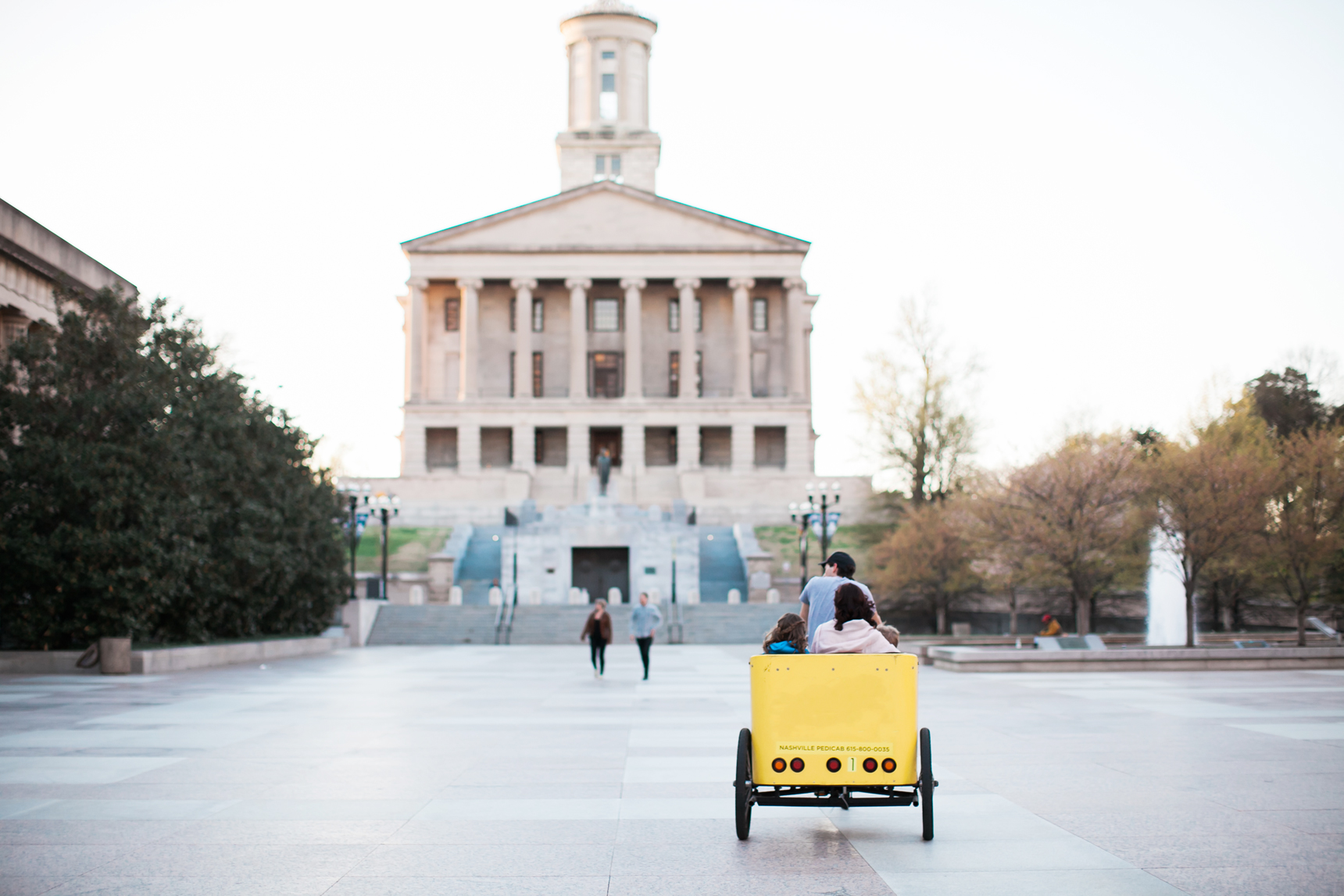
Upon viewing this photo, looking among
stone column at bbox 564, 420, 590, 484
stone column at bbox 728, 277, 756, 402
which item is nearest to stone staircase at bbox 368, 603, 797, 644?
stone column at bbox 564, 420, 590, 484

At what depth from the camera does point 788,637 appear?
859 centimetres

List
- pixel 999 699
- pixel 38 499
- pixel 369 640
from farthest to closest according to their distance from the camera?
1. pixel 369 640
2. pixel 38 499
3. pixel 999 699

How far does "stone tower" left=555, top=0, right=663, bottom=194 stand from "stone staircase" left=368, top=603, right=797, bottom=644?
5111 cm

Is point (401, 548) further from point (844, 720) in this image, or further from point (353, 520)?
point (844, 720)

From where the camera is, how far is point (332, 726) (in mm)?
15641

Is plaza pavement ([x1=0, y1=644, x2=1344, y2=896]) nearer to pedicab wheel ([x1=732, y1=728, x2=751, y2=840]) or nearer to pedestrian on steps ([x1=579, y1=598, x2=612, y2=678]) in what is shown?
pedicab wheel ([x1=732, y1=728, x2=751, y2=840])

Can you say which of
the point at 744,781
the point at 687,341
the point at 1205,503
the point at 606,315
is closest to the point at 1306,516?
the point at 1205,503

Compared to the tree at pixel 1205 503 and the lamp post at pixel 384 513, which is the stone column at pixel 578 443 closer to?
the lamp post at pixel 384 513

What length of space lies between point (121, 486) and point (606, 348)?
57.5m

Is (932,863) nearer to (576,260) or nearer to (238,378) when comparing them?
(238,378)

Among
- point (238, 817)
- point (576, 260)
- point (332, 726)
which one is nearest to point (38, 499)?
point (332, 726)

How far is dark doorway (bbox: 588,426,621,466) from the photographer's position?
7906cm

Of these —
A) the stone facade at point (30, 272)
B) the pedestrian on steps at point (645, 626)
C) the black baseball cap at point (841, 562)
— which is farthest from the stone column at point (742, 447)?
the black baseball cap at point (841, 562)

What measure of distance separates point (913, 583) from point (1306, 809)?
1437 inches
